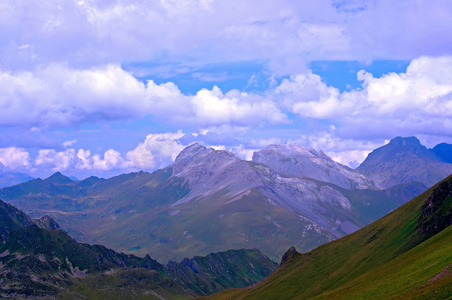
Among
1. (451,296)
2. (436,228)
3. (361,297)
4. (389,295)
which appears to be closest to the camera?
(451,296)

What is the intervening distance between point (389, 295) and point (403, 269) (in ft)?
102

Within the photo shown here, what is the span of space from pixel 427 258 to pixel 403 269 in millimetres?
10064

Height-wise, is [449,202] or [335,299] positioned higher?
[449,202]

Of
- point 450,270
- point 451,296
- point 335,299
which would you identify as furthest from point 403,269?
point 451,296

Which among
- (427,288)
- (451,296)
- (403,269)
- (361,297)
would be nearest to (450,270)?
(427,288)

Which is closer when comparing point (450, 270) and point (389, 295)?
point (450, 270)

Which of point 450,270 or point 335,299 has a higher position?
point 450,270

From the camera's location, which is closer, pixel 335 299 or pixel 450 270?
pixel 450 270

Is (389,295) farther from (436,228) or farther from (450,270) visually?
(436,228)

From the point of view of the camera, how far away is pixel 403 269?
13500cm

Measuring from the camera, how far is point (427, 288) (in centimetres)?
9494

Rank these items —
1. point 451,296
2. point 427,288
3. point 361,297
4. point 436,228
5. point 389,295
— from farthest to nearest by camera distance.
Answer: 1. point 436,228
2. point 361,297
3. point 389,295
4. point 427,288
5. point 451,296

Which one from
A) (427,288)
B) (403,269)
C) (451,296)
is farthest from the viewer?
(403,269)

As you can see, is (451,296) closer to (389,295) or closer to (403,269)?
(389,295)
